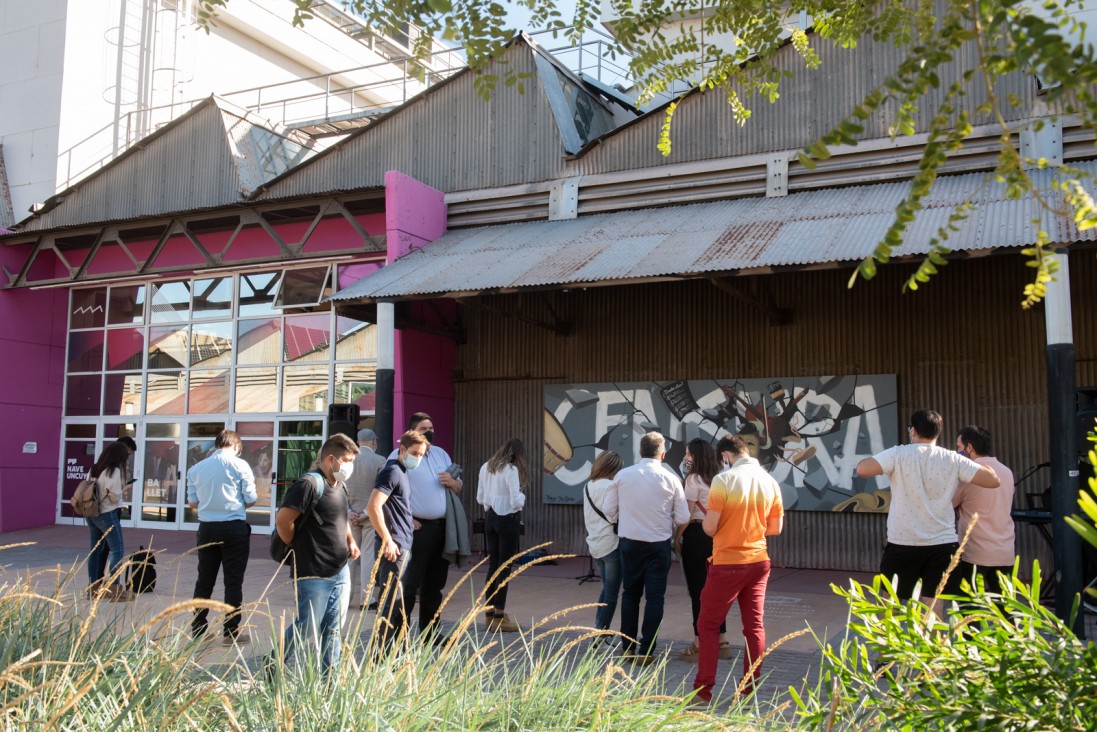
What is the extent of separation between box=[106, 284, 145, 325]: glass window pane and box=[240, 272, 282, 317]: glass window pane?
2.60 m

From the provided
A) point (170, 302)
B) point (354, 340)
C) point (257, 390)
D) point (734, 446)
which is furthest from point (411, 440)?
point (170, 302)

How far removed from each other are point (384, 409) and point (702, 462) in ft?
19.1

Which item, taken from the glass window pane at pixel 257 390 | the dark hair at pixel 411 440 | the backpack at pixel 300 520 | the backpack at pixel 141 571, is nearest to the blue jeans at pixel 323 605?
the backpack at pixel 300 520

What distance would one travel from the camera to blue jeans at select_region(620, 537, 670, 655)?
7.04 m

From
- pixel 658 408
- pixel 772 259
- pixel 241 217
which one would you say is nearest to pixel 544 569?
pixel 658 408

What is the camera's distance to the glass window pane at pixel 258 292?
16922mm

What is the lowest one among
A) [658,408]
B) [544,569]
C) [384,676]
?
[544,569]

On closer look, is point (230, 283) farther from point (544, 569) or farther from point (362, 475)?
point (362, 475)

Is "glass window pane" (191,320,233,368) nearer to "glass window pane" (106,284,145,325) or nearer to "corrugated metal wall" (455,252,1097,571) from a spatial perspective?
"glass window pane" (106,284,145,325)

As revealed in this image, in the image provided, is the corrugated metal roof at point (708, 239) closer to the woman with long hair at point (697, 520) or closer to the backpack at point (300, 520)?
the woman with long hair at point (697, 520)

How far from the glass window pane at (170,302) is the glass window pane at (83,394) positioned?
73.9 inches

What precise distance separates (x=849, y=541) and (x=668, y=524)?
6.37 metres

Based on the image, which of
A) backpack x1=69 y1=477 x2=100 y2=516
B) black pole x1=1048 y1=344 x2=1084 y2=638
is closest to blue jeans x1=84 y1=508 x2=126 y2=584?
backpack x1=69 y1=477 x2=100 y2=516

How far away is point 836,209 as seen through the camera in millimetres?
11867
